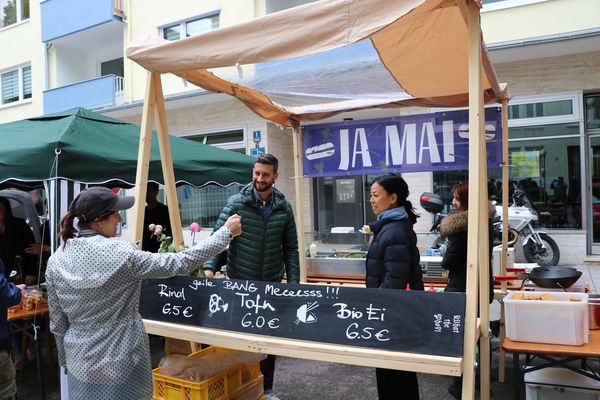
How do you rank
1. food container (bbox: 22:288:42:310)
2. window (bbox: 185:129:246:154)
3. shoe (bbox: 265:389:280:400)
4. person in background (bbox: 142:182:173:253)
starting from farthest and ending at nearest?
window (bbox: 185:129:246:154)
person in background (bbox: 142:182:173:253)
food container (bbox: 22:288:42:310)
shoe (bbox: 265:389:280:400)

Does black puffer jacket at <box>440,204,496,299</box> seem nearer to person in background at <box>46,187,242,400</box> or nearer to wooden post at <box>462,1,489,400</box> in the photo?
wooden post at <box>462,1,489,400</box>

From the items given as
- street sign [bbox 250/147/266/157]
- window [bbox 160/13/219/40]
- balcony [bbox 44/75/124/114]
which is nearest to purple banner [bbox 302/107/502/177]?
street sign [bbox 250/147/266/157]

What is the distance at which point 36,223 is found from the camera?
6578mm

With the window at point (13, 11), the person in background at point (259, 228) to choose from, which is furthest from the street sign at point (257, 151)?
the window at point (13, 11)

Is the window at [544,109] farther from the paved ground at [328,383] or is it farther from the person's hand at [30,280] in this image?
the person's hand at [30,280]

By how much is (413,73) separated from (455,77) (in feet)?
1.14

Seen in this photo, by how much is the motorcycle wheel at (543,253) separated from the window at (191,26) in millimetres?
8513

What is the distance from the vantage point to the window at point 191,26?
1187cm

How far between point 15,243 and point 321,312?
13.8 feet

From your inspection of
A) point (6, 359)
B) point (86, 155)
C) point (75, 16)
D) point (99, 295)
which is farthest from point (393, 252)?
point (75, 16)

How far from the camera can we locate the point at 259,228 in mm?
3158

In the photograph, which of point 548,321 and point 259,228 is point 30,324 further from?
point 548,321

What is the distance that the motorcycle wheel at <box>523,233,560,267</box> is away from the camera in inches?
328

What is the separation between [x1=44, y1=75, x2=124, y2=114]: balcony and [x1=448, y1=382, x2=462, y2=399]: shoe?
11768mm
